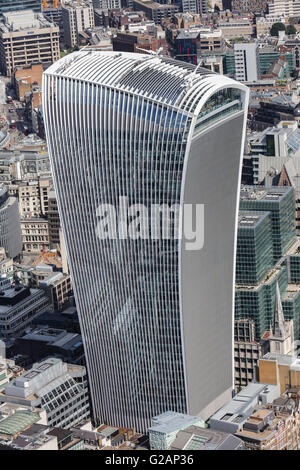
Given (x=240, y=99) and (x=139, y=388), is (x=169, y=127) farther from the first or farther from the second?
(x=139, y=388)

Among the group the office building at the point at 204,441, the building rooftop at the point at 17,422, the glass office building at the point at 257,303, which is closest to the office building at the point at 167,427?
the office building at the point at 204,441

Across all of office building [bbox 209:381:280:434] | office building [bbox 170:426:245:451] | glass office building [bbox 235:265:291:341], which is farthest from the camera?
glass office building [bbox 235:265:291:341]

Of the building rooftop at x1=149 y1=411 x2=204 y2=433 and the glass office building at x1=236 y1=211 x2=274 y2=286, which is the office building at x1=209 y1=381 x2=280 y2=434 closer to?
the building rooftop at x1=149 y1=411 x2=204 y2=433

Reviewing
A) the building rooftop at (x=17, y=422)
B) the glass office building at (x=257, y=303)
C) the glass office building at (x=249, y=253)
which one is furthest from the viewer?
the glass office building at (x=257, y=303)

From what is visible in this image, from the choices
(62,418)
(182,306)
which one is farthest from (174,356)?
(62,418)

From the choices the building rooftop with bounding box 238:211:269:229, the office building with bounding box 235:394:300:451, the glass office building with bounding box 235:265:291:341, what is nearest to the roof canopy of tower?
the building rooftop with bounding box 238:211:269:229

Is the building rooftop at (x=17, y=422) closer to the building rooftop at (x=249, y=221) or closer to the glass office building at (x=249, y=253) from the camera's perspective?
the glass office building at (x=249, y=253)

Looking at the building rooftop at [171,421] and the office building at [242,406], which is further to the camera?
the office building at [242,406]
